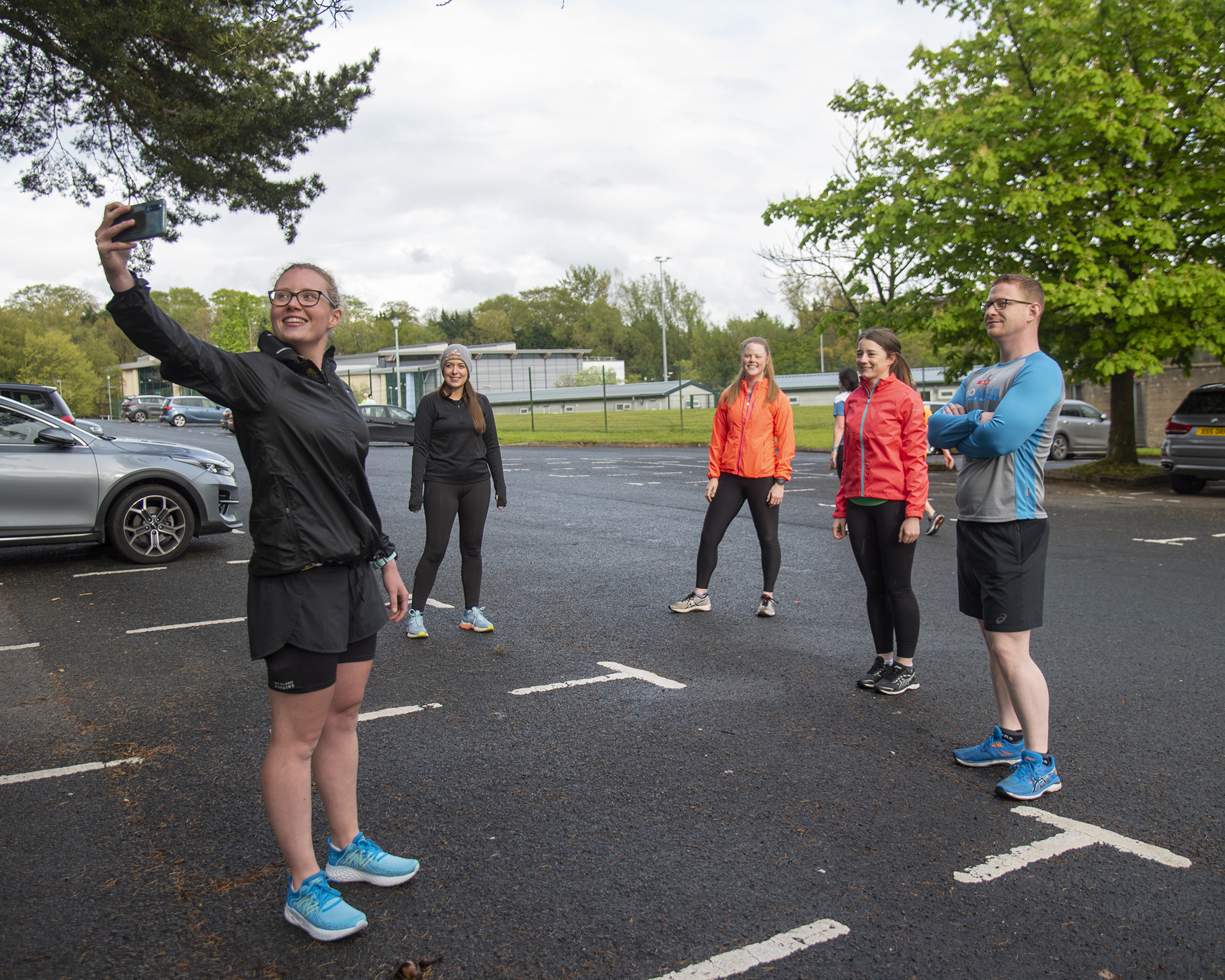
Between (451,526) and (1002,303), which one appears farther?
(451,526)

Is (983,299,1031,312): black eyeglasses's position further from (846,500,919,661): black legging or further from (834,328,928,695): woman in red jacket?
(846,500,919,661): black legging

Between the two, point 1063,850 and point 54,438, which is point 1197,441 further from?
point 54,438

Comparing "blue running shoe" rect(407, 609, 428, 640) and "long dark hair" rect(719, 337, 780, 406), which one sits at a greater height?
"long dark hair" rect(719, 337, 780, 406)

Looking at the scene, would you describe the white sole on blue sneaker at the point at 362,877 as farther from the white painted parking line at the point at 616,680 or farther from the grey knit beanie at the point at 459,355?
the grey knit beanie at the point at 459,355

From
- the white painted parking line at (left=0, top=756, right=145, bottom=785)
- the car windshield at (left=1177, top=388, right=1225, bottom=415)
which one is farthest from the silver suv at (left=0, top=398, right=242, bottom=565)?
the car windshield at (left=1177, top=388, right=1225, bottom=415)

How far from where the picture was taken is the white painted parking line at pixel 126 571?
8852mm

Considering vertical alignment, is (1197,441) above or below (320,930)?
above

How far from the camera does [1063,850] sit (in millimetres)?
3340

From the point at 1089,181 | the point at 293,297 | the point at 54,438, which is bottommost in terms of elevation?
the point at 54,438

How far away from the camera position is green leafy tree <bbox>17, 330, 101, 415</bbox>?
267ft

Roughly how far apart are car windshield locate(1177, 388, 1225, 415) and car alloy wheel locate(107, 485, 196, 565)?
14490 millimetres

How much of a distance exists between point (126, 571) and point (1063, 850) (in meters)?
8.33

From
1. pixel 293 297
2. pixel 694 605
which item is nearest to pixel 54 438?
pixel 694 605

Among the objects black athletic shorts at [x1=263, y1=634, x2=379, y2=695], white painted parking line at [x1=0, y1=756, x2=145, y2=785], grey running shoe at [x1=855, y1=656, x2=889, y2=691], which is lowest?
white painted parking line at [x1=0, y1=756, x2=145, y2=785]
